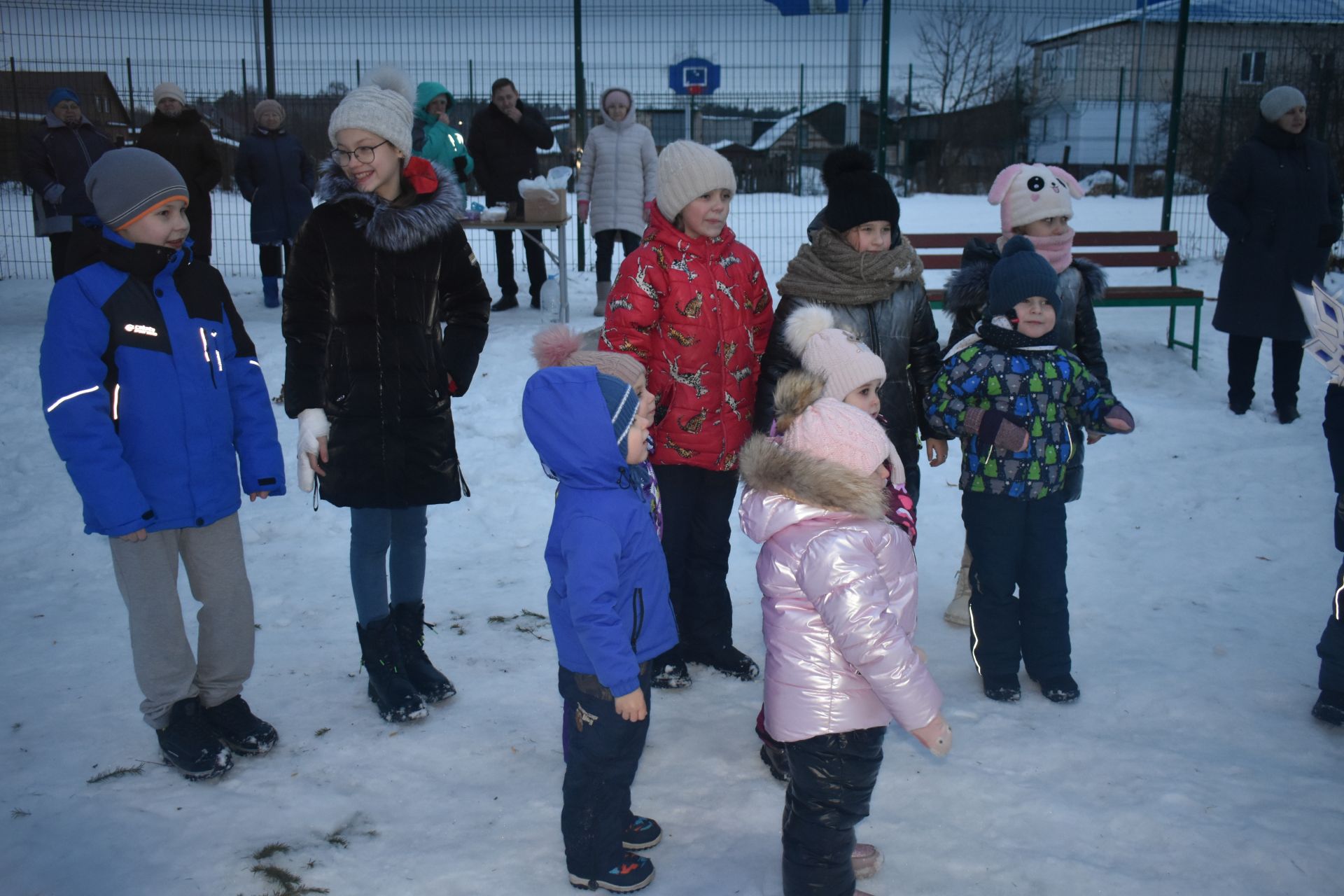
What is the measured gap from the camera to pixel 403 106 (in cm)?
327

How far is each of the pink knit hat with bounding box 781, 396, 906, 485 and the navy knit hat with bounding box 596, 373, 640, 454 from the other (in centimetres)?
37

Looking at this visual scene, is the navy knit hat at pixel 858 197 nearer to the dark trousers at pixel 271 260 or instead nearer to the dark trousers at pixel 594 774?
the dark trousers at pixel 594 774

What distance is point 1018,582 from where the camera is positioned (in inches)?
142

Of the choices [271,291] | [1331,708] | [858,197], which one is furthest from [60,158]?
[1331,708]

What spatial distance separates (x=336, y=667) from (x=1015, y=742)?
239 cm

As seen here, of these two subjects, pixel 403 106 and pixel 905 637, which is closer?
pixel 905 637

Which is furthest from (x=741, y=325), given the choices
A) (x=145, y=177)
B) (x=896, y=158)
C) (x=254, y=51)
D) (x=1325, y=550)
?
(x=896, y=158)

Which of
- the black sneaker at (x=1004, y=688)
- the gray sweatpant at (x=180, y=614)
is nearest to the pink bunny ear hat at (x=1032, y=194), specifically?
the black sneaker at (x=1004, y=688)

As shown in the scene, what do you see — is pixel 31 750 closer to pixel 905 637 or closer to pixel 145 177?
pixel 145 177

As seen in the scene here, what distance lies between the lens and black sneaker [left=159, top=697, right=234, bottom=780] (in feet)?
9.92

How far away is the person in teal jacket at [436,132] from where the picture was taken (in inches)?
311

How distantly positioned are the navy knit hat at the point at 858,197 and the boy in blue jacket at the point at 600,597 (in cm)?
128

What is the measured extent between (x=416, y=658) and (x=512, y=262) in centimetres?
541

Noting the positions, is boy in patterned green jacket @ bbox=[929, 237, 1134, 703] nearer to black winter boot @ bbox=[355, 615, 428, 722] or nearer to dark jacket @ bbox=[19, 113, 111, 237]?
black winter boot @ bbox=[355, 615, 428, 722]
